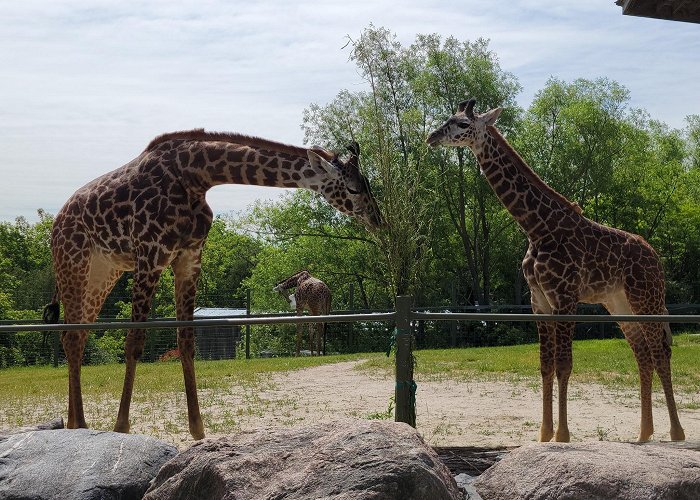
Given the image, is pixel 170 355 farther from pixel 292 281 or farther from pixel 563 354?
pixel 563 354

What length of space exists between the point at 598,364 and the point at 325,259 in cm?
1814

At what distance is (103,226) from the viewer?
696 cm

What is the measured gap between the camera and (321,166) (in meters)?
6.96

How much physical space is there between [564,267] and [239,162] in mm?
2803

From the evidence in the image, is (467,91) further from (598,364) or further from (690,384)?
(690,384)

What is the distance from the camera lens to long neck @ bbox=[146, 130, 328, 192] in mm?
6902

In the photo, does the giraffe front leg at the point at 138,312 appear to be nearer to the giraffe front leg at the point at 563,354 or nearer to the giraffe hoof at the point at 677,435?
the giraffe front leg at the point at 563,354

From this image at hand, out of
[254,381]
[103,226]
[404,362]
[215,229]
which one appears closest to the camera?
[404,362]

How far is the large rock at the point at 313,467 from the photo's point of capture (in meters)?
3.92

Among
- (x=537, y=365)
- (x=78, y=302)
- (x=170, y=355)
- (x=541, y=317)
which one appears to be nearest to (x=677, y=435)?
(x=541, y=317)

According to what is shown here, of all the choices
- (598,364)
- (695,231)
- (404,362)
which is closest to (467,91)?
(695,231)

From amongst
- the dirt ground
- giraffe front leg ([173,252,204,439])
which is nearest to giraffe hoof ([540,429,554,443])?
the dirt ground

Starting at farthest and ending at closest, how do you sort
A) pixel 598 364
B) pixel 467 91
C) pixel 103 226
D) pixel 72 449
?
pixel 467 91 → pixel 598 364 → pixel 103 226 → pixel 72 449

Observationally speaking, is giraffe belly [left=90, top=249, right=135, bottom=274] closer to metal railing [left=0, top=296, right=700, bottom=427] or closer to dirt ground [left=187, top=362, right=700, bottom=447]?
metal railing [left=0, top=296, right=700, bottom=427]
